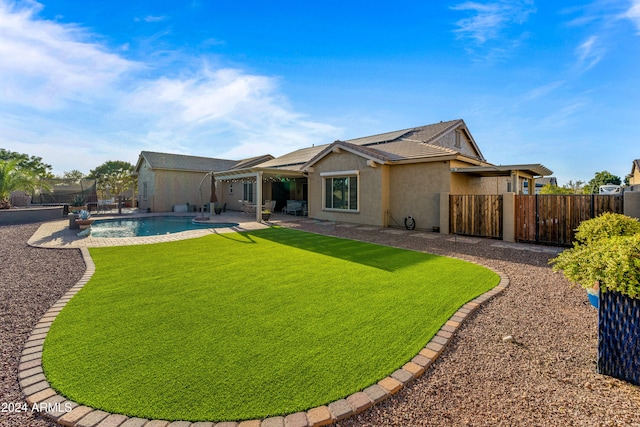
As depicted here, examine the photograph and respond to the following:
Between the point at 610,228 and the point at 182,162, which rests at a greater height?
the point at 182,162

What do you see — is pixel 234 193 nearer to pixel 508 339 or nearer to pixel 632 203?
pixel 632 203

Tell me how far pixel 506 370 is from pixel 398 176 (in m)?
12.2

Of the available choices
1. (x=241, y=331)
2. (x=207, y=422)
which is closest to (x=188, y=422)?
(x=207, y=422)

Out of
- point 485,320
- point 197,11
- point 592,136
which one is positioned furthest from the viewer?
point 592,136

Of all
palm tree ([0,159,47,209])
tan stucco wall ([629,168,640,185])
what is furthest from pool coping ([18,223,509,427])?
tan stucco wall ([629,168,640,185])

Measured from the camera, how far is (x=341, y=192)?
1656 centimetres

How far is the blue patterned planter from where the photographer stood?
2873mm

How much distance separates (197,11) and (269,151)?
18550 mm

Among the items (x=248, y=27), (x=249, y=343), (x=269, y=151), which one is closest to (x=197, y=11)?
(x=248, y=27)

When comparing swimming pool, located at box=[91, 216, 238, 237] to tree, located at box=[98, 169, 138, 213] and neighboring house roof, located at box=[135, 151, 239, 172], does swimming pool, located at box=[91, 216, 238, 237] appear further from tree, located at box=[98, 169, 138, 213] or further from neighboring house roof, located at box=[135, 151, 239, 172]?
tree, located at box=[98, 169, 138, 213]

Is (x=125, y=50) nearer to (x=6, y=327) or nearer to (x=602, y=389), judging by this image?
(x=6, y=327)

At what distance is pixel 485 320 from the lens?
4328 millimetres

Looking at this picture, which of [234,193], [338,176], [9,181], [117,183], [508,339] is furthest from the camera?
[117,183]

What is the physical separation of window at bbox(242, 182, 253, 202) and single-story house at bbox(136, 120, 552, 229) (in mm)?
4093
